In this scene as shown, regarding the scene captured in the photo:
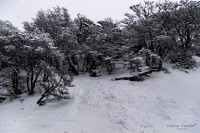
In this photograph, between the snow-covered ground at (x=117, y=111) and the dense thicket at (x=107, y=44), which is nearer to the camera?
the snow-covered ground at (x=117, y=111)

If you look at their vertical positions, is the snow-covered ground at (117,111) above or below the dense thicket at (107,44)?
below

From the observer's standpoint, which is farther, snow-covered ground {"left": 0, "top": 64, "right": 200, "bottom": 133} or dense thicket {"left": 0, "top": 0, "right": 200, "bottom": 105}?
dense thicket {"left": 0, "top": 0, "right": 200, "bottom": 105}

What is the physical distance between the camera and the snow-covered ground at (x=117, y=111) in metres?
7.94

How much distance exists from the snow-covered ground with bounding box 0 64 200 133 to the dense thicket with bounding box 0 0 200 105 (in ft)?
7.79

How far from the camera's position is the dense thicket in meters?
13.0

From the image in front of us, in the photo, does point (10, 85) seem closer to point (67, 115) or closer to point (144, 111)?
point (67, 115)

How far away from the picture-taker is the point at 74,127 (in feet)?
25.4

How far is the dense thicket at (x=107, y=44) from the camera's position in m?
13.0

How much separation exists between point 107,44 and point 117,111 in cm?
1169

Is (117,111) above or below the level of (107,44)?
below

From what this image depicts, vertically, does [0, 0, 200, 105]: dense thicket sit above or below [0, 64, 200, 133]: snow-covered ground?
above

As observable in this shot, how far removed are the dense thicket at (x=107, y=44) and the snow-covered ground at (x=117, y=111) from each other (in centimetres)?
238

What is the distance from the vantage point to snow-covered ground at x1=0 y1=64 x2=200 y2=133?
7938 millimetres

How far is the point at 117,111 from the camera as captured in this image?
9.46m
